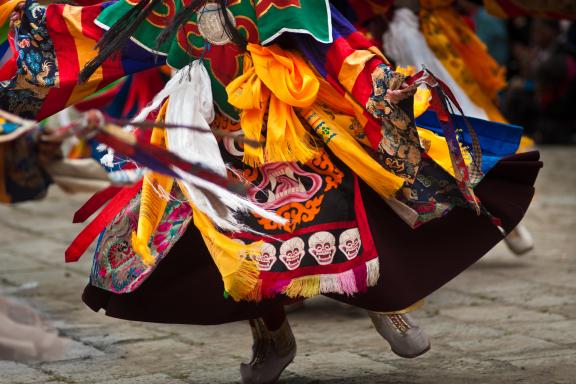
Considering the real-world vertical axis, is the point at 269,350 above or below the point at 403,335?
below

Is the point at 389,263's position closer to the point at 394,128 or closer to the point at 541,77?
the point at 394,128

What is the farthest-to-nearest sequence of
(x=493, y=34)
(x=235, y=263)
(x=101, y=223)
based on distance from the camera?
1. (x=493, y=34)
2. (x=101, y=223)
3. (x=235, y=263)

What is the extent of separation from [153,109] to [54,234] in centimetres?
323

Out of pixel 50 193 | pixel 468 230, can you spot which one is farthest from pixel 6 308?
pixel 50 193

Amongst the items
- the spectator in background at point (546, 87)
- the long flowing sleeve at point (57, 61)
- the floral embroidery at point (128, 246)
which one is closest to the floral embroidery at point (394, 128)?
the floral embroidery at point (128, 246)

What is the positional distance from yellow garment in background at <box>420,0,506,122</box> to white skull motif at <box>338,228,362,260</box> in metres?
1.98

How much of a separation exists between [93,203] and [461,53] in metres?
2.16

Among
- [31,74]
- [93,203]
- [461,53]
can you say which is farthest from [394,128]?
[461,53]

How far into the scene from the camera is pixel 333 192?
3047mm

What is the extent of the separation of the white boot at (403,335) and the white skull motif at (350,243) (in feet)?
0.96

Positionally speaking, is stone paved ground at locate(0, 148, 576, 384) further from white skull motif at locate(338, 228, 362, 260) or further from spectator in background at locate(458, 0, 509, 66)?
spectator in background at locate(458, 0, 509, 66)

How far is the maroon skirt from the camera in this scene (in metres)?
3.02

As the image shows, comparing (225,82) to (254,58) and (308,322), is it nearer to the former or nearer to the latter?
(254,58)

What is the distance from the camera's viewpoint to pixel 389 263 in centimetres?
307
